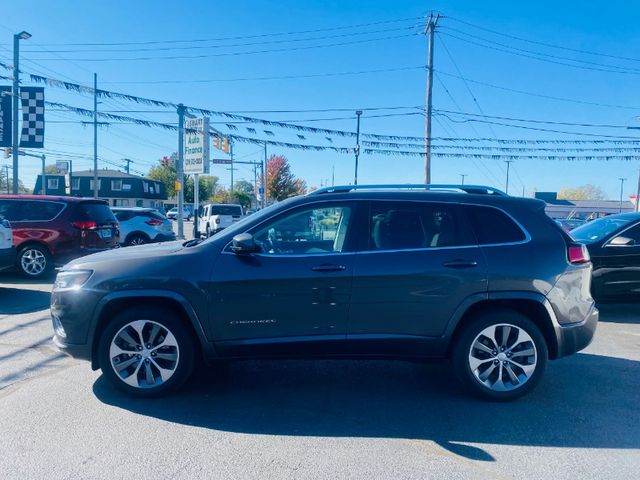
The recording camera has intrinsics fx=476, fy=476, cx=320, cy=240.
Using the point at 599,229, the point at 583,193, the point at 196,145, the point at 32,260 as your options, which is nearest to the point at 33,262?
the point at 32,260

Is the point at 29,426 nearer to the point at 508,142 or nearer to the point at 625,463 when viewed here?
the point at 625,463

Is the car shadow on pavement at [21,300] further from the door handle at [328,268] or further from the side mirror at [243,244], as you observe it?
the door handle at [328,268]

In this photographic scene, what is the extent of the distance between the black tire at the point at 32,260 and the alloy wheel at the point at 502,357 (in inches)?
354

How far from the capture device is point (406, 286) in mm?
4027

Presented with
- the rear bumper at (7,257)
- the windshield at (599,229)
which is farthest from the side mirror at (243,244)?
the rear bumper at (7,257)

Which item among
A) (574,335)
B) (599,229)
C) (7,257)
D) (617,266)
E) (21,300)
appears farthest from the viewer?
(7,257)

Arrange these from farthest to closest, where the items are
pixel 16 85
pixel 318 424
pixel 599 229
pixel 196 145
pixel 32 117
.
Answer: pixel 196 145
pixel 32 117
pixel 16 85
pixel 599 229
pixel 318 424

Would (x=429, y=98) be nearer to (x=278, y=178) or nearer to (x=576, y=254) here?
(x=576, y=254)

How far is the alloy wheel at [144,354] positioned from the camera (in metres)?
4.06

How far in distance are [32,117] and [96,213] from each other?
35.2ft

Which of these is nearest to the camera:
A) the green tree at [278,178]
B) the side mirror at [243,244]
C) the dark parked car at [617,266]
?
the side mirror at [243,244]

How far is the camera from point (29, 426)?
3.64 m

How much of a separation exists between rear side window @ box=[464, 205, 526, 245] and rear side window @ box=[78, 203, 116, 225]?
27.7 feet

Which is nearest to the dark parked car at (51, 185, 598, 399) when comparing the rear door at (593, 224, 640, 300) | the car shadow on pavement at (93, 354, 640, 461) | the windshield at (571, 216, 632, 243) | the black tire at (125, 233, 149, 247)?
the car shadow on pavement at (93, 354, 640, 461)
